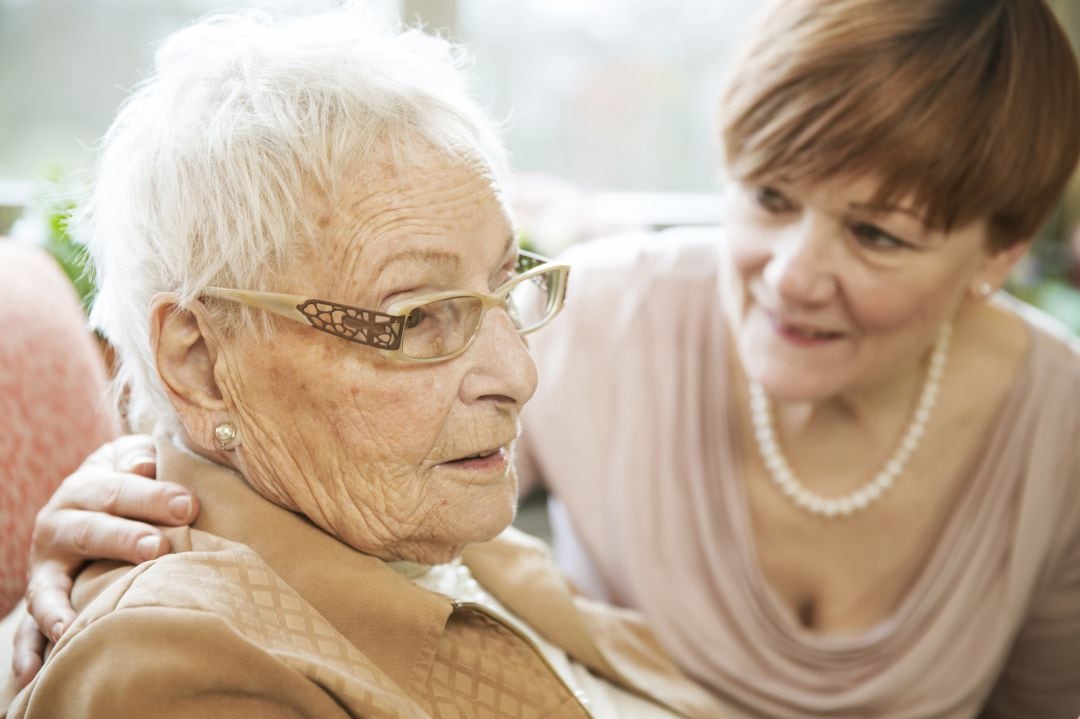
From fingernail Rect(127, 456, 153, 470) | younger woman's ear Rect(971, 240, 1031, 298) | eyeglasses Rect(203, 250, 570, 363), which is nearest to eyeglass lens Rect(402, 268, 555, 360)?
eyeglasses Rect(203, 250, 570, 363)

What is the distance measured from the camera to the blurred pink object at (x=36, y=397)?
1436 mm

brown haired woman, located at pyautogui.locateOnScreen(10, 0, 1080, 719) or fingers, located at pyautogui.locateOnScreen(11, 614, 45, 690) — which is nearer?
fingers, located at pyautogui.locateOnScreen(11, 614, 45, 690)

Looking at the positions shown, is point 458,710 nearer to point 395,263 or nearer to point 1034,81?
point 395,263

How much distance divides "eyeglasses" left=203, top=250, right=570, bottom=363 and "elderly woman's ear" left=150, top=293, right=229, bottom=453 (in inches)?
2.0

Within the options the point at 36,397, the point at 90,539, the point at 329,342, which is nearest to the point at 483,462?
the point at 329,342

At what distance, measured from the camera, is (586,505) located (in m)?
2.03

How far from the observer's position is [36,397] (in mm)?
1521

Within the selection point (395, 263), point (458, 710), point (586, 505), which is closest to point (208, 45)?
point (395, 263)

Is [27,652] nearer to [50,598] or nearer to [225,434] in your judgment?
[50,598]

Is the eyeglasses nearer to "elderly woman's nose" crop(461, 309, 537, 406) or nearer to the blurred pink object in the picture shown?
"elderly woman's nose" crop(461, 309, 537, 406)

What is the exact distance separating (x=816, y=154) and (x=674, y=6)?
213 centimetres

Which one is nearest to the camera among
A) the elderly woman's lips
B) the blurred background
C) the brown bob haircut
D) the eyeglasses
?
the eyeglasses

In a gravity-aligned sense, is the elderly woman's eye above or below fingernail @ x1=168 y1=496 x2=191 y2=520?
above

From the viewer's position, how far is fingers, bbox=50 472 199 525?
3.60 feet
